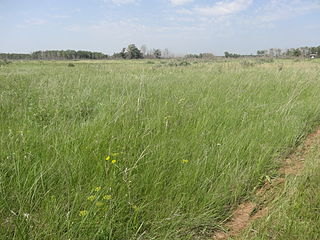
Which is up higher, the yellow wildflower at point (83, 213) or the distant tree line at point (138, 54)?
the distant tree line at point (138, 54)

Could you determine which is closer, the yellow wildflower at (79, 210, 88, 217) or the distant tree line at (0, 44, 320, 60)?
the yellow wildflower at (79, 210, 88, 217)

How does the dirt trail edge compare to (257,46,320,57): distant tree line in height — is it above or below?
below

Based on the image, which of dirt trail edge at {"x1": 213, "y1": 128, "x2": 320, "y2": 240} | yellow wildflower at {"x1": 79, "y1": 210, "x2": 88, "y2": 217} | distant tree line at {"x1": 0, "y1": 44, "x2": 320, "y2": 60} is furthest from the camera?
distant tree line at {"x1": 0, "y1": 44, "x2": 320, "y2": 60}

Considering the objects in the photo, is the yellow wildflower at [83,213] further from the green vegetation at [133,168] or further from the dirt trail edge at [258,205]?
the dirt trail edge at [258,205]

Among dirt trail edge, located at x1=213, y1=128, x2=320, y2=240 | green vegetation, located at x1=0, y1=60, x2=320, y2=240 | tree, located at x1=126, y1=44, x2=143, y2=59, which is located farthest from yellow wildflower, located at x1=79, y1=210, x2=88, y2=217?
tree, located at x1=126, y1=44, x2=143, y2=59

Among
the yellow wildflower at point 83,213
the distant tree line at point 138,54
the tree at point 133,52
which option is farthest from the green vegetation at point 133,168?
the tree at point 133,52

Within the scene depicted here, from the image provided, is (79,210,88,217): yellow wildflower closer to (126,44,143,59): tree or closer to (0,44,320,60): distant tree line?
(0,44,320,60): distant tree line

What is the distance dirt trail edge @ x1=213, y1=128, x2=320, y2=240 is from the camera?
142 cm

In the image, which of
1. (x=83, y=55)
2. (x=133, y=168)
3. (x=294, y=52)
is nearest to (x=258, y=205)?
(x=133, y=168)

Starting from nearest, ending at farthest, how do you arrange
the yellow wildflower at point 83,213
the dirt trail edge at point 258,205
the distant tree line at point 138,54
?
the yellow wildflower at point 83,213 < the dirt trail edge at point 258,205 < the distant tree line at point 138,54

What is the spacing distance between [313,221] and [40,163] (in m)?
1.96

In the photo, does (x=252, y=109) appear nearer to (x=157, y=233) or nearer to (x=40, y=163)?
(x=157, y=233)

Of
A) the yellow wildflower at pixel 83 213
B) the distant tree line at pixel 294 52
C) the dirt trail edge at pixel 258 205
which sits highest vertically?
the distant tree line at pixel 294 52

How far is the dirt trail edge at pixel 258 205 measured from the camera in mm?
1416
